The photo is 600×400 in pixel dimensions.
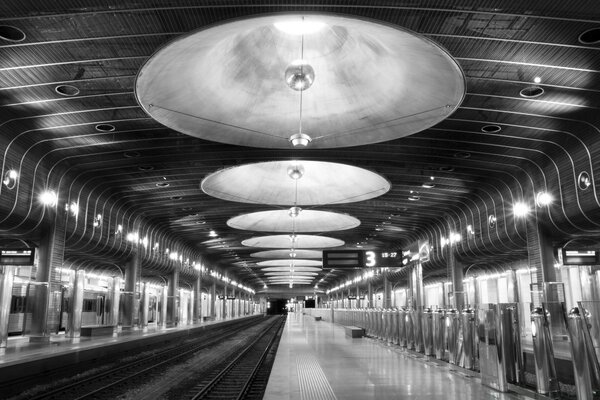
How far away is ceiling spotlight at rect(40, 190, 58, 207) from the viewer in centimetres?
1785

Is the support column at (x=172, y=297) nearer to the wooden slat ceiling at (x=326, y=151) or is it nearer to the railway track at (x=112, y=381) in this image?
the wooden slat ceiling at (x=326, y=151)

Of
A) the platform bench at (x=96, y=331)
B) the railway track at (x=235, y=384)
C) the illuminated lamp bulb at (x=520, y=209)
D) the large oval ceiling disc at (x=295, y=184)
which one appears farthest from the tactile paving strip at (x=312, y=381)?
the platform bench at (x=96, y=331)

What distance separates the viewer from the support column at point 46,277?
18719mm

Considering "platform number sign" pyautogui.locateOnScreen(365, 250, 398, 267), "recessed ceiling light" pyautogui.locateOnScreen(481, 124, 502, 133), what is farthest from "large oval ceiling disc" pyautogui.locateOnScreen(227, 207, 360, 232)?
"recessed ceiling light" pyautogui.locateOnScreen(481, 124, 502, 133)

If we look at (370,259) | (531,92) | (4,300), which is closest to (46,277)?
(4,300)

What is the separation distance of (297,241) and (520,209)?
2490cm

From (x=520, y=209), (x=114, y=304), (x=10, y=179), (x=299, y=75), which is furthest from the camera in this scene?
(x=114, y=304)

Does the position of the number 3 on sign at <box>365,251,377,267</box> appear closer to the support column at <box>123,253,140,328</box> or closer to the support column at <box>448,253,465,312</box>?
the support column at <box>448,253,465,312</box>

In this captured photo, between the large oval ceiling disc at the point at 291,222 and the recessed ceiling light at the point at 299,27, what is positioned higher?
the recessed ceiling light at the point at 299,27

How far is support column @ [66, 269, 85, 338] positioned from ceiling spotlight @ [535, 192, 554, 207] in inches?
780

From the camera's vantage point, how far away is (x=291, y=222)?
34.9 metres

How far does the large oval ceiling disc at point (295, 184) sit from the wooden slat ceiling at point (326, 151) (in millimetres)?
1142

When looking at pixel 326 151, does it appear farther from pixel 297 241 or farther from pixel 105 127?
pixel 297 241

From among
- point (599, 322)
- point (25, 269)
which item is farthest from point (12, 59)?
point (25, 269)
